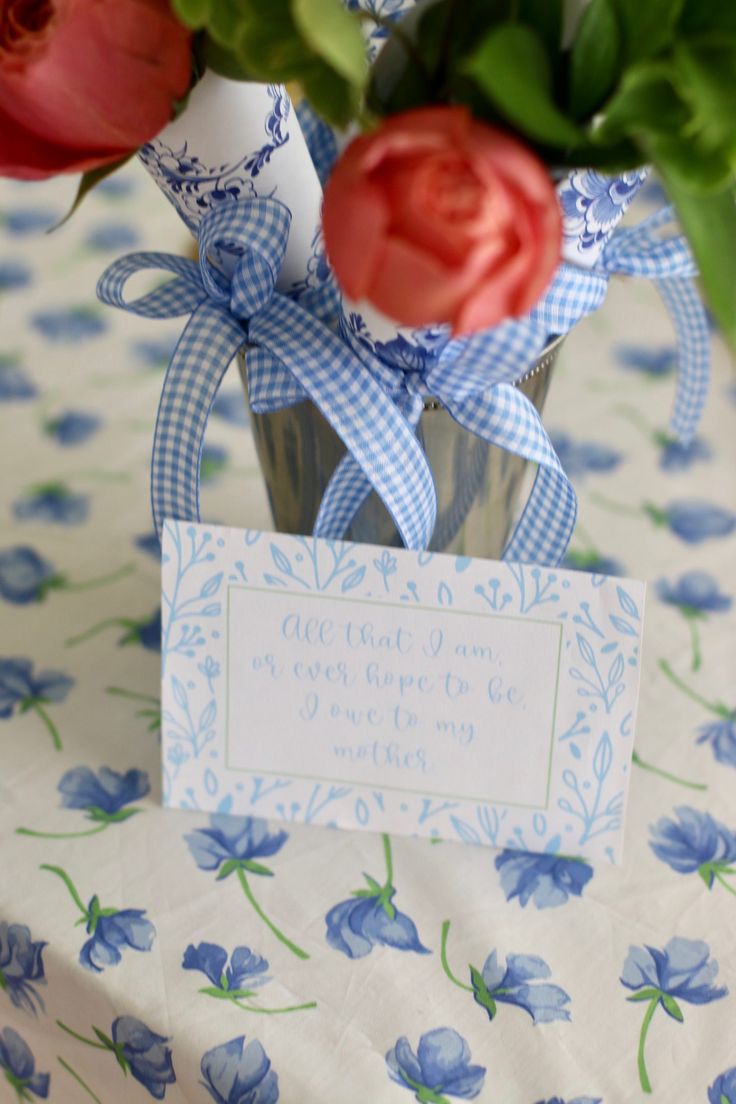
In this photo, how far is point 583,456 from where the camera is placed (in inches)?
29.7

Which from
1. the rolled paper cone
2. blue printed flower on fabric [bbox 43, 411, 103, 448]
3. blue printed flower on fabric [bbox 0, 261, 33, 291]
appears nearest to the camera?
the rolled paper cone

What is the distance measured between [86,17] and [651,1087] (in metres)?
0.43

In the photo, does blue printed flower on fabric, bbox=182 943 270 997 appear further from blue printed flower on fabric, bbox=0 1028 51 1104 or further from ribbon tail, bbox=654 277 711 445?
ribbon tail, bbox=654 277 711 445

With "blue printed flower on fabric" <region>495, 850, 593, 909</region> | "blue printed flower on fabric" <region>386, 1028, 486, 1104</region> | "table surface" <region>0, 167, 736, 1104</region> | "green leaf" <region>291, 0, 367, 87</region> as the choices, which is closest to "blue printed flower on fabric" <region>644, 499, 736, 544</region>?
"table surface" <region>0, 167, 736, 1104</region>

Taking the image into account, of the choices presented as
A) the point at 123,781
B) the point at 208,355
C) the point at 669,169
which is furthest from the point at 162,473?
the point at 669,169

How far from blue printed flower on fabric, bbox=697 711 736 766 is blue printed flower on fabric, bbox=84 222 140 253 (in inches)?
22.8

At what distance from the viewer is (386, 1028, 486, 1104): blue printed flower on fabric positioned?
18.4 inches

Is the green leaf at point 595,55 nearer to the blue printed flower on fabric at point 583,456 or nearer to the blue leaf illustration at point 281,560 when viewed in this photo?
the blue leaf illustration at point 281,560

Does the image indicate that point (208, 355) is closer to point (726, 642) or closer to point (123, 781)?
point (123, 781)

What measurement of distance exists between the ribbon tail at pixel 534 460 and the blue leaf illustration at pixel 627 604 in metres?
0.05

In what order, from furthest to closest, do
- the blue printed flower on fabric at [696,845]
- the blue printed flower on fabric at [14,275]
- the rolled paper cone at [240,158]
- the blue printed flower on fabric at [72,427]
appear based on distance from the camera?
the blue printed flower on fabric at [14,275], the blue printed flower on fabric at [72,427], the blue printed flower on fabric at [696,845], the rolled paper cone at [240,158]

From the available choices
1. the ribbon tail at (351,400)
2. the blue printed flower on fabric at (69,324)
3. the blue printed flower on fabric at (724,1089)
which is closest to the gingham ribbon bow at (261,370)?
the ribbon tail at (351,400)

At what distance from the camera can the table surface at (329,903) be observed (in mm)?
480

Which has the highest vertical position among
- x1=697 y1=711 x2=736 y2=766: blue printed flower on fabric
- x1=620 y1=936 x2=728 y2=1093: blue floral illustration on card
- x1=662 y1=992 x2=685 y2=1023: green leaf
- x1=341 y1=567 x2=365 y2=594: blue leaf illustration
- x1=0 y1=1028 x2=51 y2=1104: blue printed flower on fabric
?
x1=341 y1=567 x2=365 y2=594: blue leaf illustration
